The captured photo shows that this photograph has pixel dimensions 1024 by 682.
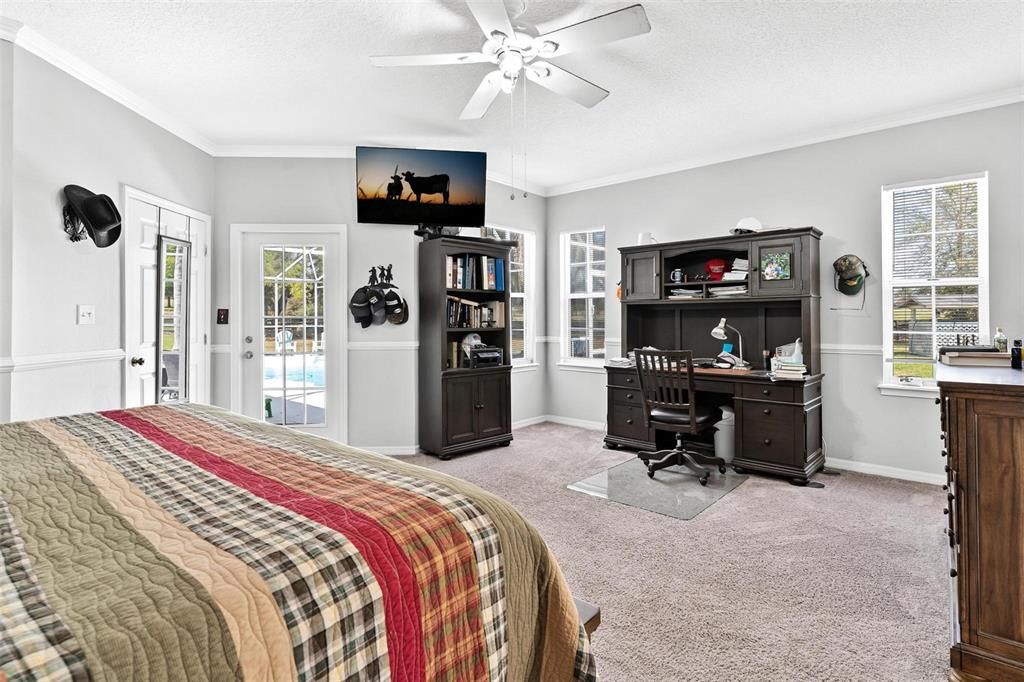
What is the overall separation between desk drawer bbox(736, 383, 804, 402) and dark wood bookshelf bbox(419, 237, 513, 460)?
2073 mm

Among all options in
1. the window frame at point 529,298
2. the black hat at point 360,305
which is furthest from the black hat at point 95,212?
the window frame at point 529,298

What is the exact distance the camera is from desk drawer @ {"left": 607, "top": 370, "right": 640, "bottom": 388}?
15.2ft

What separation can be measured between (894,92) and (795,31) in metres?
1.26

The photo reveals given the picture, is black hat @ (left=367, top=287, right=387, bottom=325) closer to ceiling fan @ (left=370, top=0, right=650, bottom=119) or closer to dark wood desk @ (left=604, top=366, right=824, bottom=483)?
ceiling fan @ (left=370, top=0, right=650, bottom=119)

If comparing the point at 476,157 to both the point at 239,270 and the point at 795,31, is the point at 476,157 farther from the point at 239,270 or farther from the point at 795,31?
the point at 795,31

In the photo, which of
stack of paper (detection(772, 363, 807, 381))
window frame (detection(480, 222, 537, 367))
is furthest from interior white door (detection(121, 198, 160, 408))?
stack of paper (detection(772, 363, 807, 381))

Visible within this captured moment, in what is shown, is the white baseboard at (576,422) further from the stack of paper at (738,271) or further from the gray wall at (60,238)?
the gray wall at (60,238)

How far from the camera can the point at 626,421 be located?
4.70 meters

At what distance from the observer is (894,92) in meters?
3.41

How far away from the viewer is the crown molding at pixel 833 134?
3.44 meters

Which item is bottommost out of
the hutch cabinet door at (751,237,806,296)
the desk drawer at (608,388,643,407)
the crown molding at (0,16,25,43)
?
the desk drawer at (608,388,643,407)

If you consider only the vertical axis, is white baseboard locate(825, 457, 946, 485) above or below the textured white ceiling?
below

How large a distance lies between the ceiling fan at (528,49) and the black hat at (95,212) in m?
1.83

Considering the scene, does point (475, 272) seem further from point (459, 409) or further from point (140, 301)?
point (140, 301)
